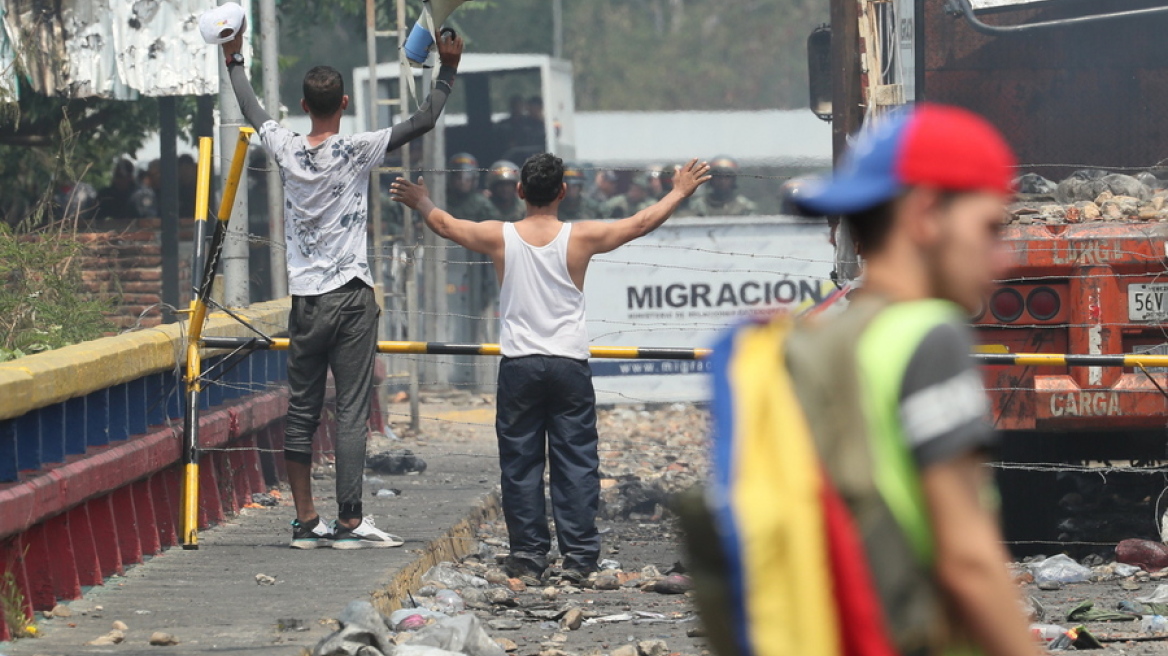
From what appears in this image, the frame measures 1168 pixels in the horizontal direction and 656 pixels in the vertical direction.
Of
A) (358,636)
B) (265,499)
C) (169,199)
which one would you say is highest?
(169,199)

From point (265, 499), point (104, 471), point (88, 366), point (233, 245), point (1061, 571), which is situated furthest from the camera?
point (233, 245)

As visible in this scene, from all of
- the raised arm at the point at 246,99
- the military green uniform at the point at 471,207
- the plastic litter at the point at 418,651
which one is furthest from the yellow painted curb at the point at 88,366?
the military green uniform at the point at 471,207

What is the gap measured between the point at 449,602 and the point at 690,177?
1903 millimetres

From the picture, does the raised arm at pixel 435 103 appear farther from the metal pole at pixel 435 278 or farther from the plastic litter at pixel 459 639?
the metal pole at pixel 435 278

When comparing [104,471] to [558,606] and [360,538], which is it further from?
[558,606]

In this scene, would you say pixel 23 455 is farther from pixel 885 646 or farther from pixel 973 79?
pixel 973 79

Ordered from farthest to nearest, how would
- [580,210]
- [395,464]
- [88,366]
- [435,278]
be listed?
[580,210] < [435,278] < [395,464] < [88,366]

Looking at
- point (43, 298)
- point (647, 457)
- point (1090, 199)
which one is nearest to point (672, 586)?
point (1090, 199)

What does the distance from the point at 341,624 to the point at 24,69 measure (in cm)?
902

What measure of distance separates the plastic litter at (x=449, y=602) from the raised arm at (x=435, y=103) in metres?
1.76

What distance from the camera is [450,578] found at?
6.61 meters

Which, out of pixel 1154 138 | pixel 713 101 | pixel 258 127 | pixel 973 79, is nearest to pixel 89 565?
pixel 258 127

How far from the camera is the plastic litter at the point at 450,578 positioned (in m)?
6.56

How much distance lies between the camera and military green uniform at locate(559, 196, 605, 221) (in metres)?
18.2
